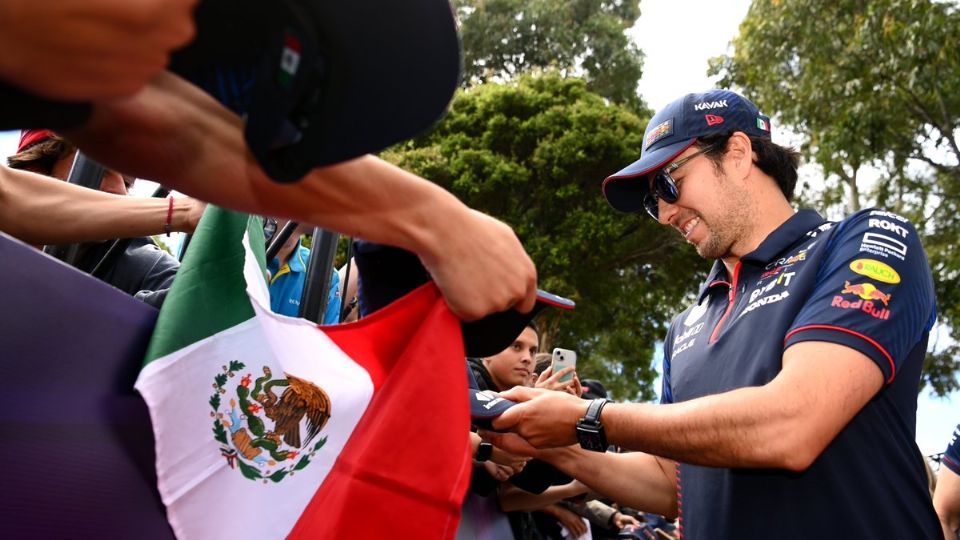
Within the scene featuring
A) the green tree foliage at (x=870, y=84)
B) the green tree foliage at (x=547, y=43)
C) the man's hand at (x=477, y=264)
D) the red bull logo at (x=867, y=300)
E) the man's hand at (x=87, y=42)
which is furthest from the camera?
the green tree foliage at (x=547, y=43)

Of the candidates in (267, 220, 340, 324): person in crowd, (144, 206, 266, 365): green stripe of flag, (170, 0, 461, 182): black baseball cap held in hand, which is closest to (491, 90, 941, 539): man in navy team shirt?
(144, 206, 266, 365): green stripe of flag

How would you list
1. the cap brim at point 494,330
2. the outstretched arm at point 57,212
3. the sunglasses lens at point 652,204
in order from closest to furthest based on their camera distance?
the cap brim at point 494,330, the outstretched arm at point 57,212, the sunglasses lens at point 652,204

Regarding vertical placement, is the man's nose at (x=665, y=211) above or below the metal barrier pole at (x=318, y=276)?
above

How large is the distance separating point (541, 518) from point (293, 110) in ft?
14.2

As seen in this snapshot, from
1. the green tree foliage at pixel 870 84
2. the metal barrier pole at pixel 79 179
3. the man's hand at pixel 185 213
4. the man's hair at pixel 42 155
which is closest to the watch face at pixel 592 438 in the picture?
the man's hand at pixel 185 213

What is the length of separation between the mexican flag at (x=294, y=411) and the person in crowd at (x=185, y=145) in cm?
18

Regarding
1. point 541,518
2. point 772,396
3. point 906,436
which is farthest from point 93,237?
point 541,518

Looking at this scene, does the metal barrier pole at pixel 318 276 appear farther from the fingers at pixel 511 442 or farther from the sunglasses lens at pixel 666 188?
the sunglasses lens at pixel 666 188

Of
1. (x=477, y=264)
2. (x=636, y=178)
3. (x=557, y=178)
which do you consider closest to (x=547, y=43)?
(x=557, y=178)

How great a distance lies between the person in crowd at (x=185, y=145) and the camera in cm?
78

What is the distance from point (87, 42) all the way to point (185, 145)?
0.24 m

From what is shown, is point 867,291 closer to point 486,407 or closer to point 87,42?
point 486,407

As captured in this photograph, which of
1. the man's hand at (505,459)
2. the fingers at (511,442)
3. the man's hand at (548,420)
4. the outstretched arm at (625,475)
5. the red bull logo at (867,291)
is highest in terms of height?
the red bull logo at (867,291)

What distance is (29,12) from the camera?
2.45 ft
